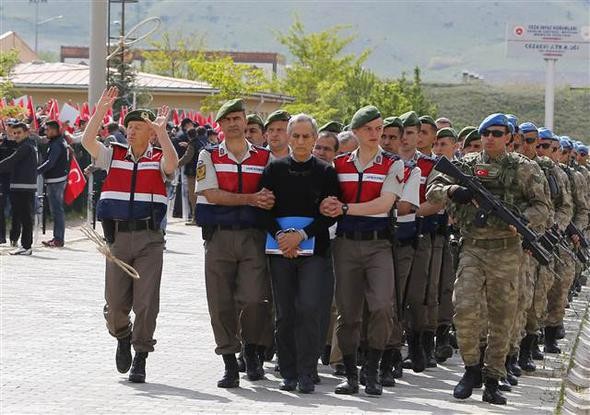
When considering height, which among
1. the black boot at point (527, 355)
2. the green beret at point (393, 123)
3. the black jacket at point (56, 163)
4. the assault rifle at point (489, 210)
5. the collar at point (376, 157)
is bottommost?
the black boot at point (527, 355)

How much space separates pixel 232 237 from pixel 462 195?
1771 millimetres

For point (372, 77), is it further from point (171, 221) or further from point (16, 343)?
point (16, 343)

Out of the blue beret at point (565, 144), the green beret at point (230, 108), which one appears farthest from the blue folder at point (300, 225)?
the blue beret at point (565, 144)

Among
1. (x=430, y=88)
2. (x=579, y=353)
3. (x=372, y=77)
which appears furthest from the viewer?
(x=430, y=88)

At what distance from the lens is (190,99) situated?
215 feet

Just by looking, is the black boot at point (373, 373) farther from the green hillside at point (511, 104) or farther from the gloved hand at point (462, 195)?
the green hillside at point (511, 104)

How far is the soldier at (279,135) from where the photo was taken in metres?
12.1

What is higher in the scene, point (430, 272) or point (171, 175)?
point (171, 175)

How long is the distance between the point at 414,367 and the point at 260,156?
2.62 meters

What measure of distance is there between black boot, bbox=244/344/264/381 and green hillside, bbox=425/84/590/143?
85672 millimetres

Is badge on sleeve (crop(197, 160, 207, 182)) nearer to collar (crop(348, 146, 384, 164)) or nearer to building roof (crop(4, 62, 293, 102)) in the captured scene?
collar (crop(348, 146, 384, 164))

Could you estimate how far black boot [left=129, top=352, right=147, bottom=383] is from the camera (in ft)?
37.7

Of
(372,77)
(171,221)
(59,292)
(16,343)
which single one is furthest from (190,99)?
(16,343)

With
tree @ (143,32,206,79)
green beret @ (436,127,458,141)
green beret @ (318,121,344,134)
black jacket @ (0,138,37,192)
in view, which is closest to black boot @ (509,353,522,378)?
green beret @ (436,127,458,141)
